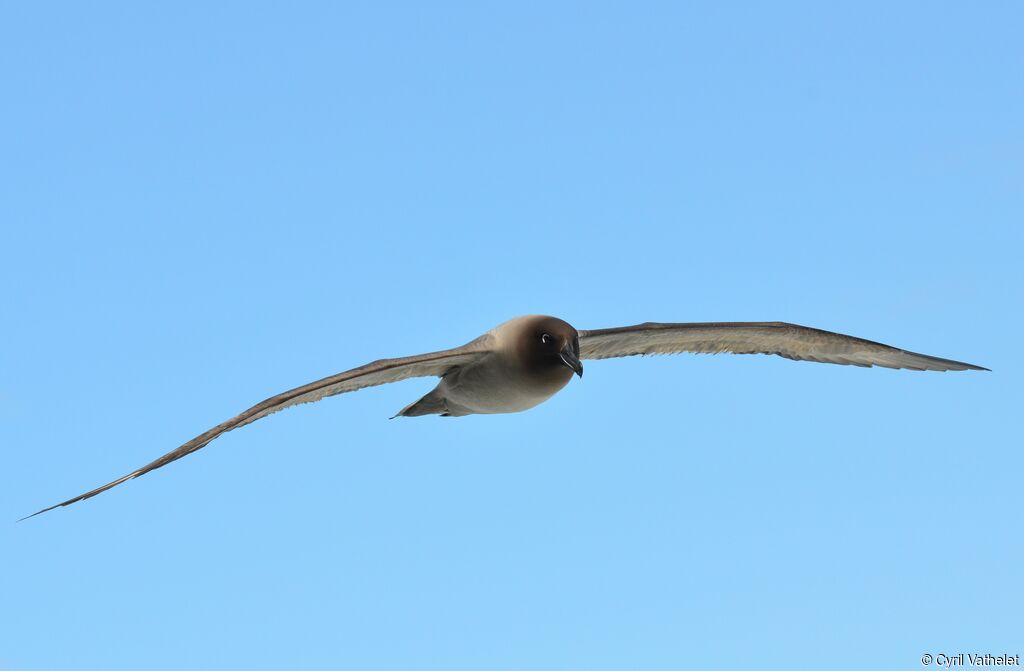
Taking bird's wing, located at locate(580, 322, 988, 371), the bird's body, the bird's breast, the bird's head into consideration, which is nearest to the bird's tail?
the bird's body

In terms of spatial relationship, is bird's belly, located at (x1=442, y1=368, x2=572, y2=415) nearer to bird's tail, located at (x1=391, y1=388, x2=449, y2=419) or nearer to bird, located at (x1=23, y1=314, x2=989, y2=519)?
bird, located at (x1=23, y1=314, x2=989, y2=519)

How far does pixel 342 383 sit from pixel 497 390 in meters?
1.96

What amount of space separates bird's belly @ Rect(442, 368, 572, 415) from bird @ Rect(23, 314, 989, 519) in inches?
0.5

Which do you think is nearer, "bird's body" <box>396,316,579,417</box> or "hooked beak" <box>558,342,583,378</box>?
"hooked beak" <box>558,342,583,378</box>

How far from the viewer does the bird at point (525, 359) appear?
515 inches

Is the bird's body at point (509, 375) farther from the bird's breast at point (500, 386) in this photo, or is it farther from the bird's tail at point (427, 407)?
the bird's tail at point (427, 407)

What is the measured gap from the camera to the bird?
13070 millimetres

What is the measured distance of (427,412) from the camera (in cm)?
1566

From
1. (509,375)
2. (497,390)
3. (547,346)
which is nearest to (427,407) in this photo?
(497,390)

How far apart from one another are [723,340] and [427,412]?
14.8 feet

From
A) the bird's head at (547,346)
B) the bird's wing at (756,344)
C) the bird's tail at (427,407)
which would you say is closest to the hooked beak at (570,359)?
the bird's head at (547,346)

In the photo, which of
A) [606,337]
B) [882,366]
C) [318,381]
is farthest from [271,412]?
[882,366]

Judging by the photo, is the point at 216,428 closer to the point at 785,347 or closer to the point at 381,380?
the point at 381,380

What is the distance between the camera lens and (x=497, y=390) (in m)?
14.3
